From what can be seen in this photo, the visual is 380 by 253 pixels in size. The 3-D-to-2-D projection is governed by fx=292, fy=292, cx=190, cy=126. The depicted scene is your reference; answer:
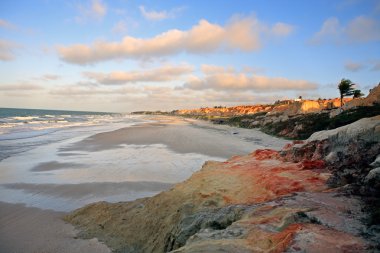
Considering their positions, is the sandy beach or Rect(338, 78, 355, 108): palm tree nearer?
the sandy beach

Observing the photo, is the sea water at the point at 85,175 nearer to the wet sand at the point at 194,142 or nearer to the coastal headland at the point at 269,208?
the coastal headland at the point at 269,208

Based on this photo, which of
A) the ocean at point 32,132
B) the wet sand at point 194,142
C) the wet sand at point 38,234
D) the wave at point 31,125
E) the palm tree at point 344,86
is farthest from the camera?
the palm tree at point 344,86

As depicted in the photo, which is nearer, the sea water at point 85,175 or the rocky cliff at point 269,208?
the rocky cliff at point 269,208

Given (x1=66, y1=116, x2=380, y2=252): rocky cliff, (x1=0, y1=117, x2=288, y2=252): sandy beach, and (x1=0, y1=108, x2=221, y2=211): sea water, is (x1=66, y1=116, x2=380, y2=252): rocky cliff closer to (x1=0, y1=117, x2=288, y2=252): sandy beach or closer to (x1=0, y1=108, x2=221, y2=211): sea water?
(x1=0, y1=117, x2=288, y2=252): sandy beach

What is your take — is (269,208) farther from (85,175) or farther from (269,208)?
(85,175)

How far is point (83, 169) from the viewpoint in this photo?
15023mm

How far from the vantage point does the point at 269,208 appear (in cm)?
488

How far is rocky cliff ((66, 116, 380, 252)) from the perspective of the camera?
3645mm

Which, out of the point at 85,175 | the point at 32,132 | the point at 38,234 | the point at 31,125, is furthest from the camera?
the point at 31,125

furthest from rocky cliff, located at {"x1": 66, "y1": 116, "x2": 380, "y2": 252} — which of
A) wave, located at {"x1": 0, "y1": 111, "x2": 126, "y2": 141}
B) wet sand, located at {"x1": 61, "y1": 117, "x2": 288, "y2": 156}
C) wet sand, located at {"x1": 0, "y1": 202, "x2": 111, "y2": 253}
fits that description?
wave, located at {"x1": 0, "y1": 111, "x2": 126, "y2": 141}

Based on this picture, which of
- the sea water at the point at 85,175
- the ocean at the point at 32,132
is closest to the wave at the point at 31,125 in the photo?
the ocean at the point at 32,132

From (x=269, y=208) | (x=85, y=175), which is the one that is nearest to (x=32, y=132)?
(x=85, y=175)

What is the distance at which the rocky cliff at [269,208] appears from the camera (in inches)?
143

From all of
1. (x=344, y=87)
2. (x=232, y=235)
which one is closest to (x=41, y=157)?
(x=232, y=235)
